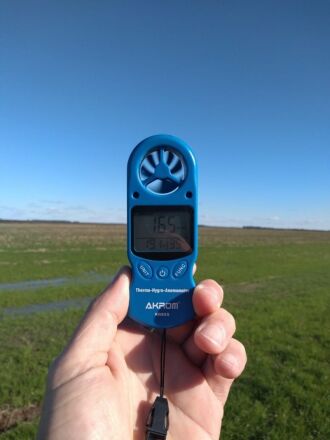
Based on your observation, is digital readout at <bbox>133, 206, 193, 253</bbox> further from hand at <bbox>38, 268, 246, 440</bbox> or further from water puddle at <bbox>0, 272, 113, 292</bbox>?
water puddle at <bbox>0, 272, 113, 292</bbox>

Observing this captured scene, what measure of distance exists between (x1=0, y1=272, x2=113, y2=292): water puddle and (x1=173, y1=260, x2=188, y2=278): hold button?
66.0 ft

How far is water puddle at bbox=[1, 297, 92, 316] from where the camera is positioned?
1577cm

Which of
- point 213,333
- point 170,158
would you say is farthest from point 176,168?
point 213,333

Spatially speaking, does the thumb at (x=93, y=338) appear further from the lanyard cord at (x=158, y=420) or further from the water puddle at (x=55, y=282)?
the water puddle at (x=55, y=282)

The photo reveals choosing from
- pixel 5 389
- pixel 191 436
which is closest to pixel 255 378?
pixel 5 389

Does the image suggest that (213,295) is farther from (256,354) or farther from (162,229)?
(256,354)

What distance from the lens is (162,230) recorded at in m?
2.88

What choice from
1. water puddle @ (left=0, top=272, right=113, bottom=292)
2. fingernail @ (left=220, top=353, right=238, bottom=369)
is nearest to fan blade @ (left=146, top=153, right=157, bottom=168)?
fingernail @ (left=220, top=353, right=238, bottom=369)

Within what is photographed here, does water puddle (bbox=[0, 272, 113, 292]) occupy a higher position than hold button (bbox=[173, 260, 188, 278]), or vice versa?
hold button (bbox=[173, 260, 188, 278])

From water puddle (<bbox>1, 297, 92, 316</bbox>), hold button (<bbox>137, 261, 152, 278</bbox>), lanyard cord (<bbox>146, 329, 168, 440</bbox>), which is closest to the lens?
lanyard cord (<bbox>146, 329, 168, 440</bbox>)

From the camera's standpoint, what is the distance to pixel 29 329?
1300cm

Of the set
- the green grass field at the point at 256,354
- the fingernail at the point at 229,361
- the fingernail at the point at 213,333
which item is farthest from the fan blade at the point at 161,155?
the green grass field at the point at 256,354

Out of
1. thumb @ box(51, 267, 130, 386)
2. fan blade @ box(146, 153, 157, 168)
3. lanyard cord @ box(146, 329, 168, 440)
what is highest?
fan blade @ box(146, 153, 157, 168)

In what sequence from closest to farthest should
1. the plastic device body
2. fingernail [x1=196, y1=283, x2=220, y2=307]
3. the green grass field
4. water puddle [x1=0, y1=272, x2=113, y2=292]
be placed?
fingernail [x1=196, y1=283, x2=220, y2=307] < the plastic device body < the green grass field < water puddle [x1=0, y1=272, x2=113, y2=292]
